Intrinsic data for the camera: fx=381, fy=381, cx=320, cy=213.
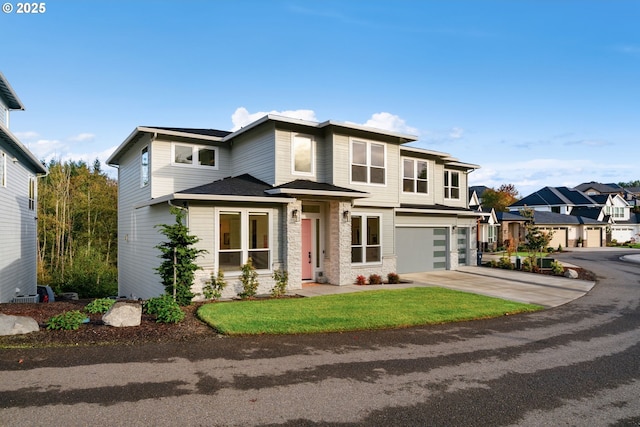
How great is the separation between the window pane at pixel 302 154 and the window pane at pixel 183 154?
4.45 metres

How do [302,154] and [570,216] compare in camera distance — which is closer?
[302,154]

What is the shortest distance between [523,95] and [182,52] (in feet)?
54.2

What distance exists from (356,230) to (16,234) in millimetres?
13877

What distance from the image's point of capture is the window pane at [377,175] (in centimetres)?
1586

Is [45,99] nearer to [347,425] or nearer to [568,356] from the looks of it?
[347,425]

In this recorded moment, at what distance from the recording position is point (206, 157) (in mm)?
15812

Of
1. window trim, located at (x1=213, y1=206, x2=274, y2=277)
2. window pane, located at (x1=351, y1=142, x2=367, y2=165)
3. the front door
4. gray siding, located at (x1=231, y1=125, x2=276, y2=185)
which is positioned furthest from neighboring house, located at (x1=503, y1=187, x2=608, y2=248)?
window trim, located at (x1=213, y1=206, x2=274, y2=277)

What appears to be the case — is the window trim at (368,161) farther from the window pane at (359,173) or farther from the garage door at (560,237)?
the garage door at (560,237)

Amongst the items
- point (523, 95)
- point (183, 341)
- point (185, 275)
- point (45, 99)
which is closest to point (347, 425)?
point (183, 341)

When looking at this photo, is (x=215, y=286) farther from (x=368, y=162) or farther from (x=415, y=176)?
(x=415, y=176)

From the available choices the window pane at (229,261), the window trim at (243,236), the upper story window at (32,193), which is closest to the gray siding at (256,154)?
the window trim at (243,236)

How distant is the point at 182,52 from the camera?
57.6 feet

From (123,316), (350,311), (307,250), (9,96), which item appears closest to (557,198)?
(307,250)

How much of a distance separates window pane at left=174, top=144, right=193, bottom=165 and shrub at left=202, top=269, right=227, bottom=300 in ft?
18.1
